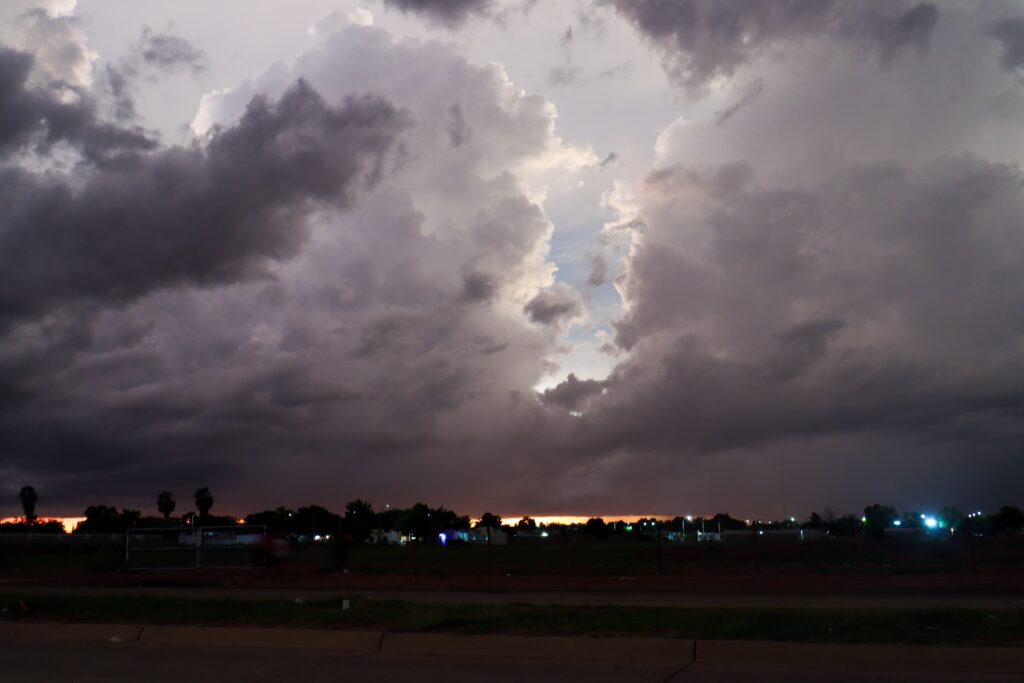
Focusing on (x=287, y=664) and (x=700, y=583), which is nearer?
(x=287, y=664)

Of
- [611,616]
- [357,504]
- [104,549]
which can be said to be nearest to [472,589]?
[611,616]

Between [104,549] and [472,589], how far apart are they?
160 feet

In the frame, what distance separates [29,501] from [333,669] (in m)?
166

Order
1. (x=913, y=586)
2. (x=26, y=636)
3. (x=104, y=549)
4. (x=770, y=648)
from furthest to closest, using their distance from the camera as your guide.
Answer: (x=104, y=549)
(x=913, y=586)
(x=26, y=636)
(x=770, y=648)

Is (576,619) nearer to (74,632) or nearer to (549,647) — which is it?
(549,647)

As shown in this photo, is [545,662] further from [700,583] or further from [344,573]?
[344,573]

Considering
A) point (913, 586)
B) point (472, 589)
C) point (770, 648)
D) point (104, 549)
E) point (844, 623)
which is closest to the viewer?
point (770, 648)

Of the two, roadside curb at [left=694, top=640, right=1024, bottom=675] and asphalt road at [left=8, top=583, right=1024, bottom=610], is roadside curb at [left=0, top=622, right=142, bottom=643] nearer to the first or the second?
asphalt road at [left=8, top=583, right=1024, bottom=610]

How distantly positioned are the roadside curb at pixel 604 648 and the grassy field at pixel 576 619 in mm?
571

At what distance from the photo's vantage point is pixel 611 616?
16141 millimetres

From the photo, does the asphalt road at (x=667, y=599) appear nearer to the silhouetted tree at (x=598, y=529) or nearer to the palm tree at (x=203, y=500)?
the silhouetted tree at (x=598, y=529)

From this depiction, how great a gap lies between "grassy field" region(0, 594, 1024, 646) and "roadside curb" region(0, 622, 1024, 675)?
57 cm

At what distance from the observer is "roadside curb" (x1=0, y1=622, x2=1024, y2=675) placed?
11.8 meters

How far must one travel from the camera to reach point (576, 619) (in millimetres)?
15781
